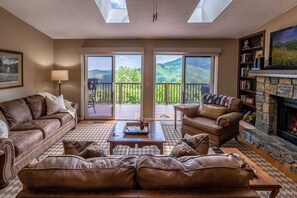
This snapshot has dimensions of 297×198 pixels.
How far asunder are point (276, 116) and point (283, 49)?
3.79 feet

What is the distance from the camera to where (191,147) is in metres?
1.92

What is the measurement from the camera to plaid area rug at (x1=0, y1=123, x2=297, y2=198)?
2.69 meters

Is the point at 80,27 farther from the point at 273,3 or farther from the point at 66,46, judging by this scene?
the point at 273,3

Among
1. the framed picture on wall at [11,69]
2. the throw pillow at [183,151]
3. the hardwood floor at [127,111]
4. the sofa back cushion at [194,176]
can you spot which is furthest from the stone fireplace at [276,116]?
the framed picture on wall at [11,69]

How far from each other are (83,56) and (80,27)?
105 centimetres

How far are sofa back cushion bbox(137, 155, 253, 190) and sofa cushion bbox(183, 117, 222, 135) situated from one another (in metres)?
2.63

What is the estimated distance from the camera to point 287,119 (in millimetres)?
3902

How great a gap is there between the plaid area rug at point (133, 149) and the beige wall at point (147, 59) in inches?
42.2

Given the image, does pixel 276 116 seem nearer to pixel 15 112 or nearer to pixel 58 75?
pixel 15 112

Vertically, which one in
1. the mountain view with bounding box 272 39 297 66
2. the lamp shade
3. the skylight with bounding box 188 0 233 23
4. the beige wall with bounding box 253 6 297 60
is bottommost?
the lamp shade

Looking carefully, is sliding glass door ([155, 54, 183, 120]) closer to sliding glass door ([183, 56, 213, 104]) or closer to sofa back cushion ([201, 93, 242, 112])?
sliding glass door ([183, 56, 213, 104])

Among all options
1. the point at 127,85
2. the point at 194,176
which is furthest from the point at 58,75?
the point at 194,176

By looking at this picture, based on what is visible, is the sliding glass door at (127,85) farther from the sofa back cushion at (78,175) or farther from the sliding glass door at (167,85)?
the sofa back cushion at (78,175)

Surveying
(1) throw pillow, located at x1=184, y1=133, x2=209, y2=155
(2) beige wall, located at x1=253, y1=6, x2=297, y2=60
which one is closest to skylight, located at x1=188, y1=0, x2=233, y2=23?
(2) beige wall, located at x1=253, y1=6, x2=297, y2=60
